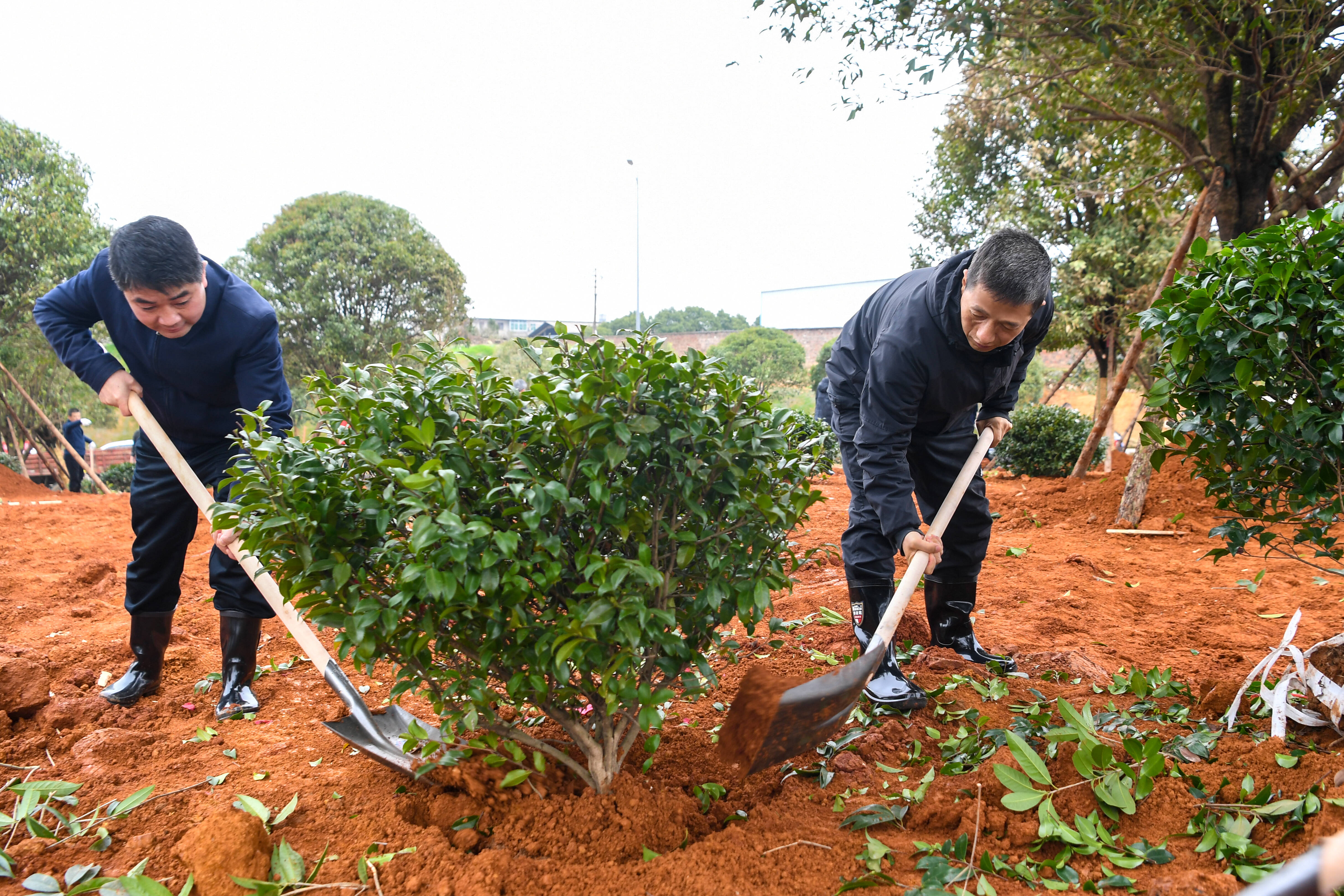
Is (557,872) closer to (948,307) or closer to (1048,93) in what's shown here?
(948,307)

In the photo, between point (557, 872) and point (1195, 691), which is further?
point (1195, 691)

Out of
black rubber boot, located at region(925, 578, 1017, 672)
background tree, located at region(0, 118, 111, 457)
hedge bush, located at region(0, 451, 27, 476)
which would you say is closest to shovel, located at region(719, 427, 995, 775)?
black rubber boot, located at region(925, 578, 1017, 672)

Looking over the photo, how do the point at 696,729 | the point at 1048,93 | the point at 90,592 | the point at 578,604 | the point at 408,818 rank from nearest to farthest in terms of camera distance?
the point at 578,604, the point at 408,818, the point at 696,729, the point at 90,592, the point at 1048,93

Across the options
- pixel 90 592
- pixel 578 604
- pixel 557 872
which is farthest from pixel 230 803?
pixel 90 592

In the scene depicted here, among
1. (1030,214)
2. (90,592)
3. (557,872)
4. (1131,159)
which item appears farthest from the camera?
(1030,214)

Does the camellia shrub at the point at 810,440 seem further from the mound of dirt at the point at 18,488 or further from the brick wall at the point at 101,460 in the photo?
the brick wall at the point at 101,460

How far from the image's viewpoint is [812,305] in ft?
132

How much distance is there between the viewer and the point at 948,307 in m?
2.72

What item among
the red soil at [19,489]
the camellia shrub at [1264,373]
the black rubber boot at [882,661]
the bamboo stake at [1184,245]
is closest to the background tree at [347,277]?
the red soil at [19,489]

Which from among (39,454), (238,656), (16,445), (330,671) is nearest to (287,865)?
(330,671)

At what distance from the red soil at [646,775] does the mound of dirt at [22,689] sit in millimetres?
35

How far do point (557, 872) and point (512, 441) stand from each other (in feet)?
3.22

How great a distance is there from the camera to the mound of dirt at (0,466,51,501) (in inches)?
413

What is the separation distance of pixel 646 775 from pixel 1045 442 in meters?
9.08
